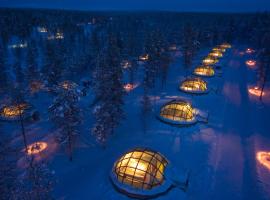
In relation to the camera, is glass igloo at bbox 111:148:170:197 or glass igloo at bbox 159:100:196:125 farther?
glass igloo at bbox 159:100:196:125

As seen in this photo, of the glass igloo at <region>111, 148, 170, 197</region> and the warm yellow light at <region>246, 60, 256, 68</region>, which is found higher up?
the warm yellow light at <region>246, 60, 256, 68</region>

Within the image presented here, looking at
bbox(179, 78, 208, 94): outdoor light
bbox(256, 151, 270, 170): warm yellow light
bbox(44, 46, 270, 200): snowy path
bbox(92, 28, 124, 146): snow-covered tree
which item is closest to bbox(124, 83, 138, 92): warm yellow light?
bbox(44, 46, 270, 200): snowy path

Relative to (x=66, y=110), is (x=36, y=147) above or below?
below

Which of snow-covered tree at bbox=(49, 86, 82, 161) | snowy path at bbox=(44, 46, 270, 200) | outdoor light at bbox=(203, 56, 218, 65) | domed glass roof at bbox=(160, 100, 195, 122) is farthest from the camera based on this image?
outdoor light at bbox=(203, 56, 218, 65)

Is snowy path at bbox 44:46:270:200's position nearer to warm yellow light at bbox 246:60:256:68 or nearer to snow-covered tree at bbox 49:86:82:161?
snow-covered tree at bbox 49:86:82:161

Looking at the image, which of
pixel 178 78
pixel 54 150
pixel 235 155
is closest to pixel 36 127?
pixel 54 150

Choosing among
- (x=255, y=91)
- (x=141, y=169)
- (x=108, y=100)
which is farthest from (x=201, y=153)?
(x=255, y=91)

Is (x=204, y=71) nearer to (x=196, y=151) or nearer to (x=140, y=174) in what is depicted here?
(x=196, y=151)
